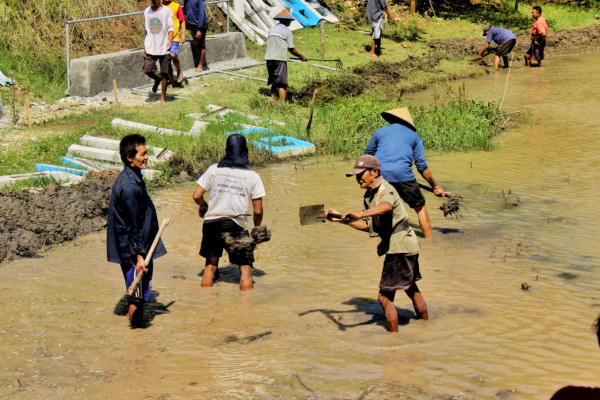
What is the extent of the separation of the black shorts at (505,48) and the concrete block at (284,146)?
32.9 ft

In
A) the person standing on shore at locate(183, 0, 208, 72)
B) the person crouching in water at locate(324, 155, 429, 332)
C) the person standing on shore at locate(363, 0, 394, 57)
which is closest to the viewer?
the person crouching in water at locate(324, 155, 429, 332)

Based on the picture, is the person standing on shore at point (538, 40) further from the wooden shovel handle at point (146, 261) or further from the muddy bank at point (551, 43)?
the wooden shovel handle at point (146, 261)

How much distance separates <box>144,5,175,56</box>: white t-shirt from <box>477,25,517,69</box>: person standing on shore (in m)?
9.85

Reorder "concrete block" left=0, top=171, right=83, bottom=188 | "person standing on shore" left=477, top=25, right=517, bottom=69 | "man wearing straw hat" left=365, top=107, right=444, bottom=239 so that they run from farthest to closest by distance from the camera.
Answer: "person standing on shore" left=477, top=25, right=517, bottom=69 → "concrete block" left=0, top=171, right=83, bottom=188 → "man wearing straw hat" left=365, top=107, right=444, bottom=239

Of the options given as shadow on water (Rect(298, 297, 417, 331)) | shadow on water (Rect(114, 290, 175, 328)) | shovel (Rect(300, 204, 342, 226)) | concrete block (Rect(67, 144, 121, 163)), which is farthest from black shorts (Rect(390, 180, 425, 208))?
concrete block (Rect(67, 144, 121, 163))

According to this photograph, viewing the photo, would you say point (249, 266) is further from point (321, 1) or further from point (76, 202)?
point (321, 1)

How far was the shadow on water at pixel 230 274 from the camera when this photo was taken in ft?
25.0

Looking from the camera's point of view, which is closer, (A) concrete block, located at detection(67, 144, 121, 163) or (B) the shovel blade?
(B) the shovel blade

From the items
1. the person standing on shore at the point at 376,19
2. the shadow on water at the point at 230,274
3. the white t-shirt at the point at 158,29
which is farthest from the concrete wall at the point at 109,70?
the shadow on water at the point at 230,274

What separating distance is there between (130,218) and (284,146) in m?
6.66

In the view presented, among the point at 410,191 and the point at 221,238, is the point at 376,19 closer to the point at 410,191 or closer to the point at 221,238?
the point at 410,191

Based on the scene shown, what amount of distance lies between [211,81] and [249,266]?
31.0 ft

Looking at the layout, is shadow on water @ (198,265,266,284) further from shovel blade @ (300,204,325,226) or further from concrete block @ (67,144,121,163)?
concrete block @ (67,144,121,163)

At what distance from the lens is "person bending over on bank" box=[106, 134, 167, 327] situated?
6.07 m
